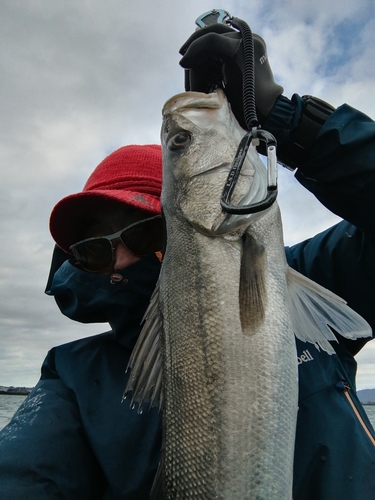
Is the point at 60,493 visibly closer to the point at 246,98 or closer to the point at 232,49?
the point at 246,98

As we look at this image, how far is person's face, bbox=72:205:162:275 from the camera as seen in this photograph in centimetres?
300

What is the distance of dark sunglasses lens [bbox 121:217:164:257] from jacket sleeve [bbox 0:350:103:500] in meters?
1.10

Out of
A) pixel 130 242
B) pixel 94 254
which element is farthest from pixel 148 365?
pixel 94 254

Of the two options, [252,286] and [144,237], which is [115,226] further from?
[252,286]

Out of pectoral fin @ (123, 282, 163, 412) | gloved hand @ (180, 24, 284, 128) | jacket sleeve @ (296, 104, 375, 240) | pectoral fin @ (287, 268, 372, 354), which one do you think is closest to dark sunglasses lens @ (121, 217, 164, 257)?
pectoral fin @ (123, 282, 163, 412)

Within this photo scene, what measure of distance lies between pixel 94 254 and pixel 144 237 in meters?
0.38

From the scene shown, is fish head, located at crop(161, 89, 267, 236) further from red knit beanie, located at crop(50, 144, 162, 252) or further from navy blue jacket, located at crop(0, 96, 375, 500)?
red knit beanie, located at crop(50, 144, 162, 252)

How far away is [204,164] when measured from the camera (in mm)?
2348

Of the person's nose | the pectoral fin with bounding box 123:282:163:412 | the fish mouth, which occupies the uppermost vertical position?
the fish mouth

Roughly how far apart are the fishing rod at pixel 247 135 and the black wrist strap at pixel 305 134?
0.35m

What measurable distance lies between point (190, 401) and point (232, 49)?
179cm

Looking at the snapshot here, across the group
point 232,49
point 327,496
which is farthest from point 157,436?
point 232,49

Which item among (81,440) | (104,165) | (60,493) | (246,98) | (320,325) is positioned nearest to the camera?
(320,325)

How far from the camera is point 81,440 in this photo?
2859 millimetres
